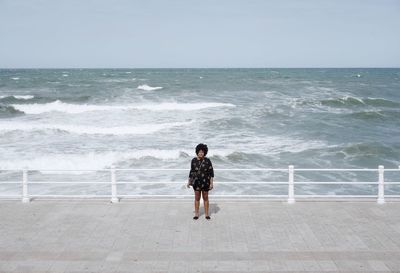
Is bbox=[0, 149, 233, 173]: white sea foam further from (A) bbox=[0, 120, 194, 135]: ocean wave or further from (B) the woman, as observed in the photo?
(B) the woman

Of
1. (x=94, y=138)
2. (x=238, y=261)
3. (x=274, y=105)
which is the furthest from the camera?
(x=274, y=105)

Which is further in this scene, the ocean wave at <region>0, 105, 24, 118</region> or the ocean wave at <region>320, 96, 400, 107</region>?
the ocean wave at <region>320, 96, 400, 107</region>

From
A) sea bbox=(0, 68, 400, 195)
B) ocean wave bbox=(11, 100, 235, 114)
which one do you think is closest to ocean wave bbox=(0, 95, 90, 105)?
sea bbox=(0, 68, 400, 195)

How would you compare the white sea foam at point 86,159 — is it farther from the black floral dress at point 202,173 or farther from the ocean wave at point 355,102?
the ocean wave at point 355,102

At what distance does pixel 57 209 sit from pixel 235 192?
6.88 metres

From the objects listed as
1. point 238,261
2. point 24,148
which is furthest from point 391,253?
point 24,148

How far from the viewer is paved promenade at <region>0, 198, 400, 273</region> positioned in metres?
7.50

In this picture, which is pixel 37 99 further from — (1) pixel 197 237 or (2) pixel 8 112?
(1) pixel 197 237

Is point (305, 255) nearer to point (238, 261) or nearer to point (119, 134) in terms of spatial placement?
point (238, 261)

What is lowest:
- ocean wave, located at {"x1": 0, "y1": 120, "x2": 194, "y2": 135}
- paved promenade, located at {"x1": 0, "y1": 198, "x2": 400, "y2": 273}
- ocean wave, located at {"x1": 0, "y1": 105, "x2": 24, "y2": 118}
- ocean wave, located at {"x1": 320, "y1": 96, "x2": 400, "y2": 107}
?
ocean wave, located at {"x1": 0, "y1": 120, "x2": 194, "y2": 135}

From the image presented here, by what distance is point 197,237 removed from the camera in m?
8.70

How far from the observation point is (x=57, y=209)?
34.4 ft

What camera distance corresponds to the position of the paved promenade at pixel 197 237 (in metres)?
7.50

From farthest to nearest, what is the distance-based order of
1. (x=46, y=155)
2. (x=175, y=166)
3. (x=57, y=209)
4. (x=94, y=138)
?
(x=94, y=138)
(x=46, y=155)
(x=175, y=166)
(x=57, y=209)
